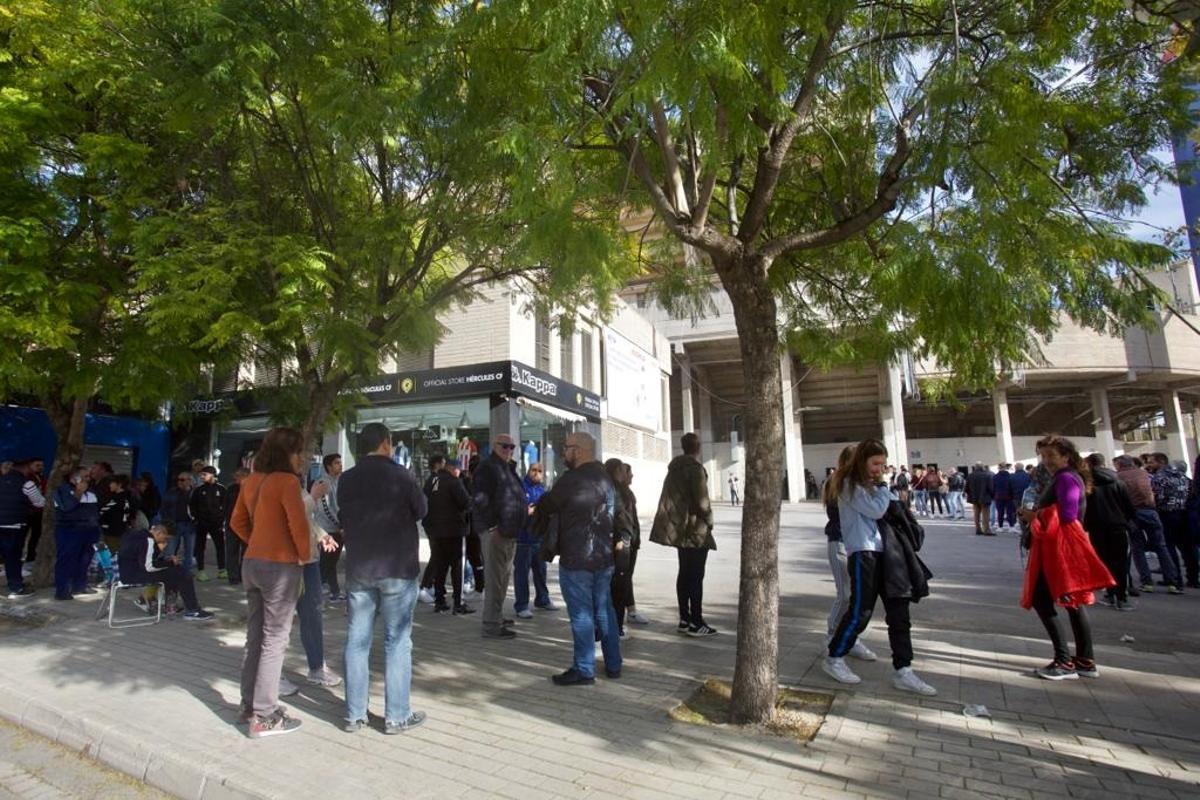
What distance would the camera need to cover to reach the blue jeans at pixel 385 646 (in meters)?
4.25

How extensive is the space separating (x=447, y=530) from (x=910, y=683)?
16.3ft

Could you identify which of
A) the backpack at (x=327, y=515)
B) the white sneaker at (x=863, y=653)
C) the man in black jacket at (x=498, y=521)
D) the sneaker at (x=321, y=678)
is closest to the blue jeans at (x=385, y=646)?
the sneaker at (x=321, y=678)

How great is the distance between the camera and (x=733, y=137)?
13.4 ft

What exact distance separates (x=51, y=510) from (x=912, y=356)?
1154 cm

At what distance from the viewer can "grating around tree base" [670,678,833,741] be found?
4.15 m

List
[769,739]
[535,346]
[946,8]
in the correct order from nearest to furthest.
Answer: [769,739] → [946,8] → [535,346]

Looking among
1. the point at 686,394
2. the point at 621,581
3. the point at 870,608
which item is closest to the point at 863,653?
the point at 870,608

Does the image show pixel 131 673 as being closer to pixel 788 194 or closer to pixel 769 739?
pixel 769 739

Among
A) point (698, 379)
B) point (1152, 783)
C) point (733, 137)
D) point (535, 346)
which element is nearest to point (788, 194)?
point (733, 137)

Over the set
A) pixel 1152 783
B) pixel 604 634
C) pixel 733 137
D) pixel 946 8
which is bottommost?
pixel 1152 783

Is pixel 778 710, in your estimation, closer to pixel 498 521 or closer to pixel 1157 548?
pixel 498 521

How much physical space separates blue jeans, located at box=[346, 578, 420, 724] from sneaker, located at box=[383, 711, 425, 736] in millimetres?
20

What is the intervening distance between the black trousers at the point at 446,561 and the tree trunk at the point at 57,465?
5.96m

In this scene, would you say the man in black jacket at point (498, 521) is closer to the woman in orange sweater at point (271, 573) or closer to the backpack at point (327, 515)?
the backpack at point (327, 515)
